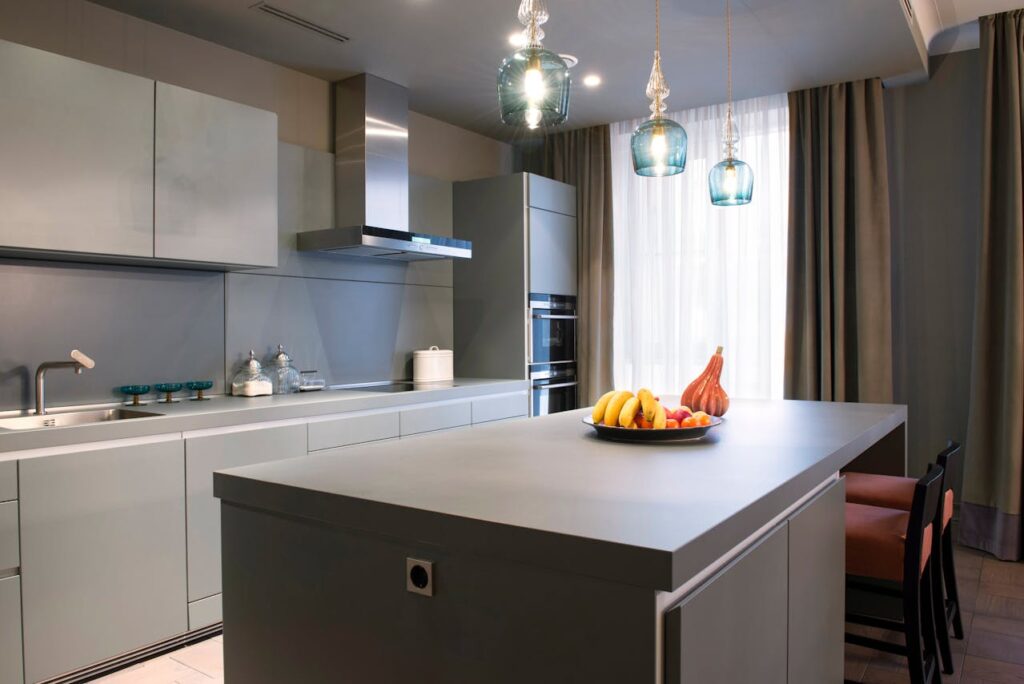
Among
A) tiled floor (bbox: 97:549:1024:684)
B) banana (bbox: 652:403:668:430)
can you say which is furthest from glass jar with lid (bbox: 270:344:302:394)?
banana (bbox: 652:403:668:430)

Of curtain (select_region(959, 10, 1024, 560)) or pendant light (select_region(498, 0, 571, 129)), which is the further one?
curtain (select_region(959, 10, 1024, 560))

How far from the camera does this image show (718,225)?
470cm

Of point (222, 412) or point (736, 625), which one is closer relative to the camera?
point (736, 625)

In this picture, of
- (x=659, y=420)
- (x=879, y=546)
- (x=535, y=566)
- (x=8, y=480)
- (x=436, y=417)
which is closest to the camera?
(x=535, y=566)

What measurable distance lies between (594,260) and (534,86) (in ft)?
10.8

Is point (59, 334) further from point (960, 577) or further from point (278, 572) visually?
point (960, 577)

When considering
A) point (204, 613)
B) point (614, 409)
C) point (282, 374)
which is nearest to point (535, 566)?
point (614, 409)

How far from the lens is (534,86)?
184 centimetres

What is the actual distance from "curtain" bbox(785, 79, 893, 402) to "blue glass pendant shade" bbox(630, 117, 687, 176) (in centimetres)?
232

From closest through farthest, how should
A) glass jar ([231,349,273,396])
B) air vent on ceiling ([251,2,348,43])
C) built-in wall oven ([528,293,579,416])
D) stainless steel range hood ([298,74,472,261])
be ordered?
1. air vent on ceiling ([251,2,348,43])
2. glass jar ([231,349,273,396])
3. stainless steel range hood ([298,74,472,261])
4. built-in wall oven ([528,293,579,416])

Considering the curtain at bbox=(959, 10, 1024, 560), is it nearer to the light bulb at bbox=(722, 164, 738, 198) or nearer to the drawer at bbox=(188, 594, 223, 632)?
the light bulb at bbox=(722, 164, 738, 198)

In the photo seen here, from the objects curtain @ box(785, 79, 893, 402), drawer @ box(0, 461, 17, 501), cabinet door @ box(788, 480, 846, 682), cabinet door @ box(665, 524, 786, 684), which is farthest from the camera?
curtain @ box(785, 79, 893, 402)

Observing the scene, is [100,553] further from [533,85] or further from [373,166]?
[373,166]

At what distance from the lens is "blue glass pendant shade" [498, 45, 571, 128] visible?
1.84 m
